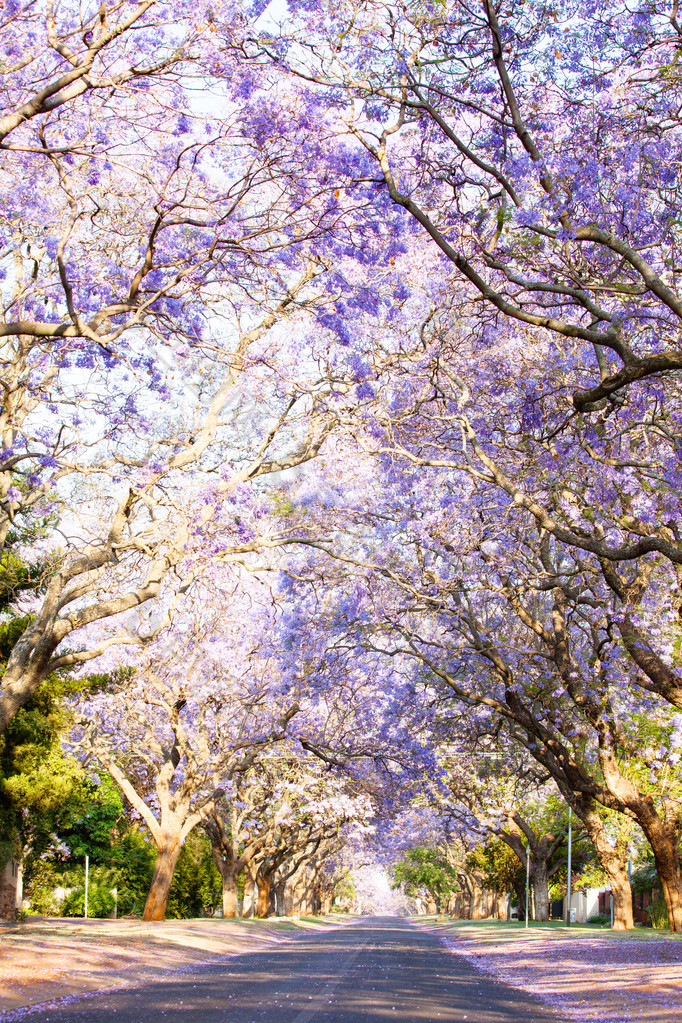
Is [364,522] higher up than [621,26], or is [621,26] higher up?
[621,26]

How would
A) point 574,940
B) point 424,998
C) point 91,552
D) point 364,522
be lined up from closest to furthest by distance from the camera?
point 424,998 → point 91,552 → point 364,522 → point 574,940

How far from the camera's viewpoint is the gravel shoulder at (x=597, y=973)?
8633 mm

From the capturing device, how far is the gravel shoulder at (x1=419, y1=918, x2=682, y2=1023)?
8.63 metres

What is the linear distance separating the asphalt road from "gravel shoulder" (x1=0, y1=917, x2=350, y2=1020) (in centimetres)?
39

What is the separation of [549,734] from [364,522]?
198 inches

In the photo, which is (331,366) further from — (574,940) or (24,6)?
(574,940)

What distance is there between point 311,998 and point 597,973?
433 centimetres

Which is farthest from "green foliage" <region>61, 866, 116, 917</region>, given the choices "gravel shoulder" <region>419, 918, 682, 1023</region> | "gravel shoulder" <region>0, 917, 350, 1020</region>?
"gravel shoulder" <region>419, 918, 682, 1023</region>

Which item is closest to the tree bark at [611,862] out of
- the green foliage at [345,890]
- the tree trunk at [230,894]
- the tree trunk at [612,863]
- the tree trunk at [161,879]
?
the tree trunk at [612,863]

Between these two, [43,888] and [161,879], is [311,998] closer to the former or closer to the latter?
[161,879]

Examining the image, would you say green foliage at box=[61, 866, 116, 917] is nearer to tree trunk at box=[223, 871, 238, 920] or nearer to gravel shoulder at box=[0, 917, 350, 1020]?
tree trunk at box=[223, 871, 238, 920]

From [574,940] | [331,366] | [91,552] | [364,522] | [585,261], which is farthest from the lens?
[574,940]

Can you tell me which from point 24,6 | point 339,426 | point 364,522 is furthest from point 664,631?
point 24,6

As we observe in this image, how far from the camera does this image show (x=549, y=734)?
693 inches
